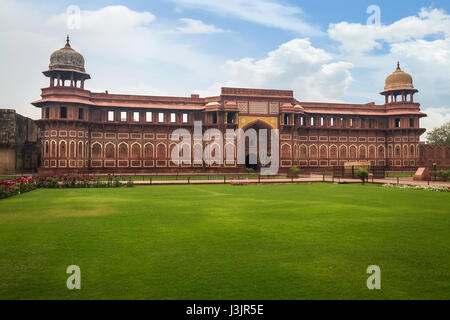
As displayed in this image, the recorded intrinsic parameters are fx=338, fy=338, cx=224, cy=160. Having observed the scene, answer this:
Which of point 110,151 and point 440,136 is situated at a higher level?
point 440,136

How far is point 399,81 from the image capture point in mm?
38125

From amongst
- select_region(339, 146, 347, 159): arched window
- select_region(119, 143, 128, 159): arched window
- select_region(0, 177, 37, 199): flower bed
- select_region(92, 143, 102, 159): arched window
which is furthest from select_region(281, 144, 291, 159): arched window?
select_region(0, 177, 37, 199): flower bed

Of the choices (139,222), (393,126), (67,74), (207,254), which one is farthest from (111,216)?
(393,126)

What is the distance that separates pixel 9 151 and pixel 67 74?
9029 millimetres

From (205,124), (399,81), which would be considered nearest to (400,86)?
(399,81)

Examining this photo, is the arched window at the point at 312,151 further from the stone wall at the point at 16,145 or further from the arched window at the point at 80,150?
the stone wall at the point at 16,145

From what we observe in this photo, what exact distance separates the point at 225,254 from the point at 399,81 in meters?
39.8

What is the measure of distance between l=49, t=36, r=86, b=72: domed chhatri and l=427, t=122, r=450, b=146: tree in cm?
5642

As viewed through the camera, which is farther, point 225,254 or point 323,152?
point 323,152

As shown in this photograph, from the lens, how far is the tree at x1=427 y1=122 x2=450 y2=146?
5719 cm

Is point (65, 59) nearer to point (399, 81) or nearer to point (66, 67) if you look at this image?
point (66, 67)

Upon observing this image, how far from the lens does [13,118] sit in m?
31.2

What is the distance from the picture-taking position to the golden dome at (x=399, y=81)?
37.9 m
